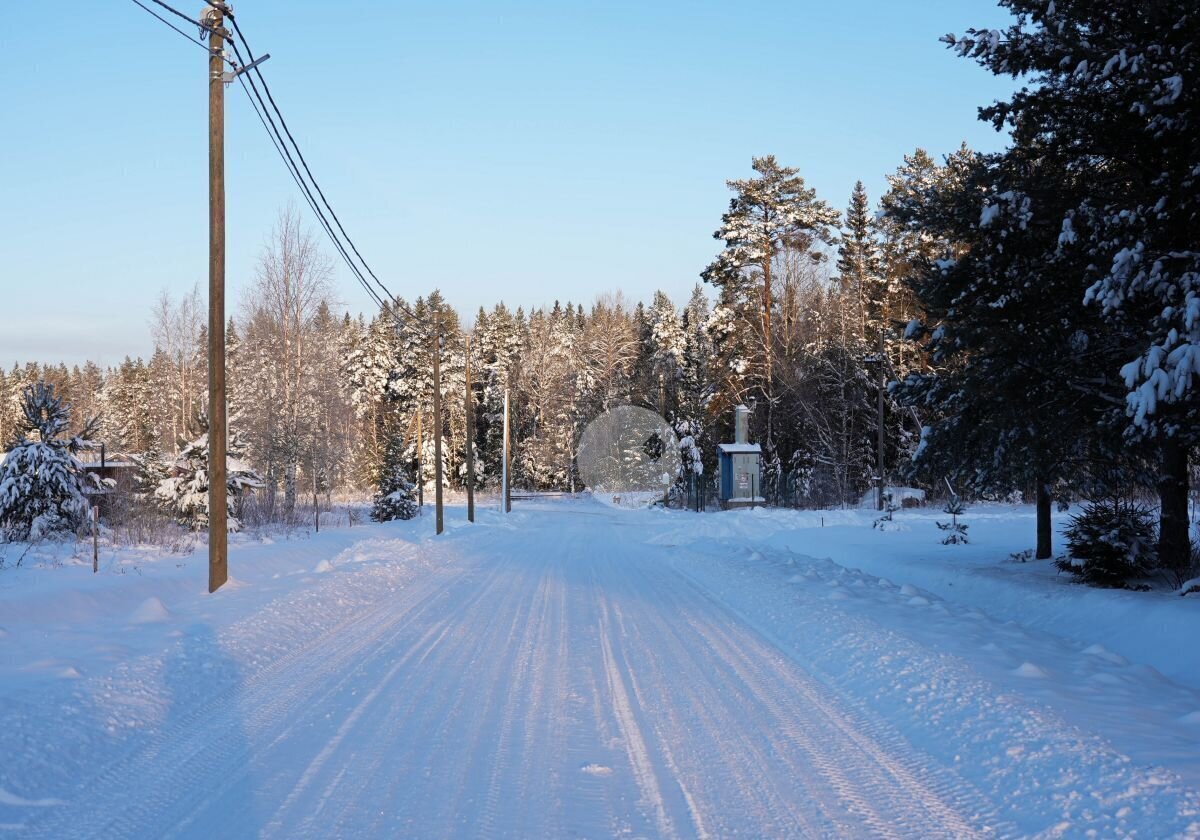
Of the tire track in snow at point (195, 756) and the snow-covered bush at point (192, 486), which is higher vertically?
the snow-covered bush at point (192, 486)

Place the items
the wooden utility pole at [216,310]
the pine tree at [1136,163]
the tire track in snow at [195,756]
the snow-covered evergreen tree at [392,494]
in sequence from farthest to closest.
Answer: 1. the snow-covered evergreen tree at [392,494]
2. the wooden utility pole at [216,310]
3. the pine tree at [1136,163]
4. the tire track in snow at [195,756]

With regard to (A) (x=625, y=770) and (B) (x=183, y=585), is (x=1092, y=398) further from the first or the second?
(B) (x=183, y=585)

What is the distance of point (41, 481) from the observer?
725 inches

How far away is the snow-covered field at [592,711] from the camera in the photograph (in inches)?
173

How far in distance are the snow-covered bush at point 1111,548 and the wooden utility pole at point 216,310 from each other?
13.1 meters

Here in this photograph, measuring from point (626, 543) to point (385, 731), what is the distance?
63.5 feet

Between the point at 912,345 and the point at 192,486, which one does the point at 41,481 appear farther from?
the point at 912,345

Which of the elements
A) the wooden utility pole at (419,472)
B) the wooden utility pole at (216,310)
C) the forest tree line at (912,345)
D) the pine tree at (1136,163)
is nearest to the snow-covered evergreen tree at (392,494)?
the forest tree line at (912,345)

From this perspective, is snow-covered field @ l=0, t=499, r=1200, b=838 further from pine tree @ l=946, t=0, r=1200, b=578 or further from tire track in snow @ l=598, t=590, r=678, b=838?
pine tree @ l=946, t=0, r=1200, b=578

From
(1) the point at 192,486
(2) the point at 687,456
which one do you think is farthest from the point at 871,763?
(2) the point at 687,456

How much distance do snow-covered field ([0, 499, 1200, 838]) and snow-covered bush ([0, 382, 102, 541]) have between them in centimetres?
601

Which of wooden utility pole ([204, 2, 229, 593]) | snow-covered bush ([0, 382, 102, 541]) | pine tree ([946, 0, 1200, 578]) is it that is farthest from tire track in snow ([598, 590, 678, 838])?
snow-covered bush ([0, 382, 102, 541])

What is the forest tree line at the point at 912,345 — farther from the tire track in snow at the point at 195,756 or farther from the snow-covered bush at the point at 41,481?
the tire track in snow at the point at 195,756

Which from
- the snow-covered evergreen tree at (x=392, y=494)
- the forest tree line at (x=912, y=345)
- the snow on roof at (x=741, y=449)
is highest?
the forest tree line at (x=912, y=345)
